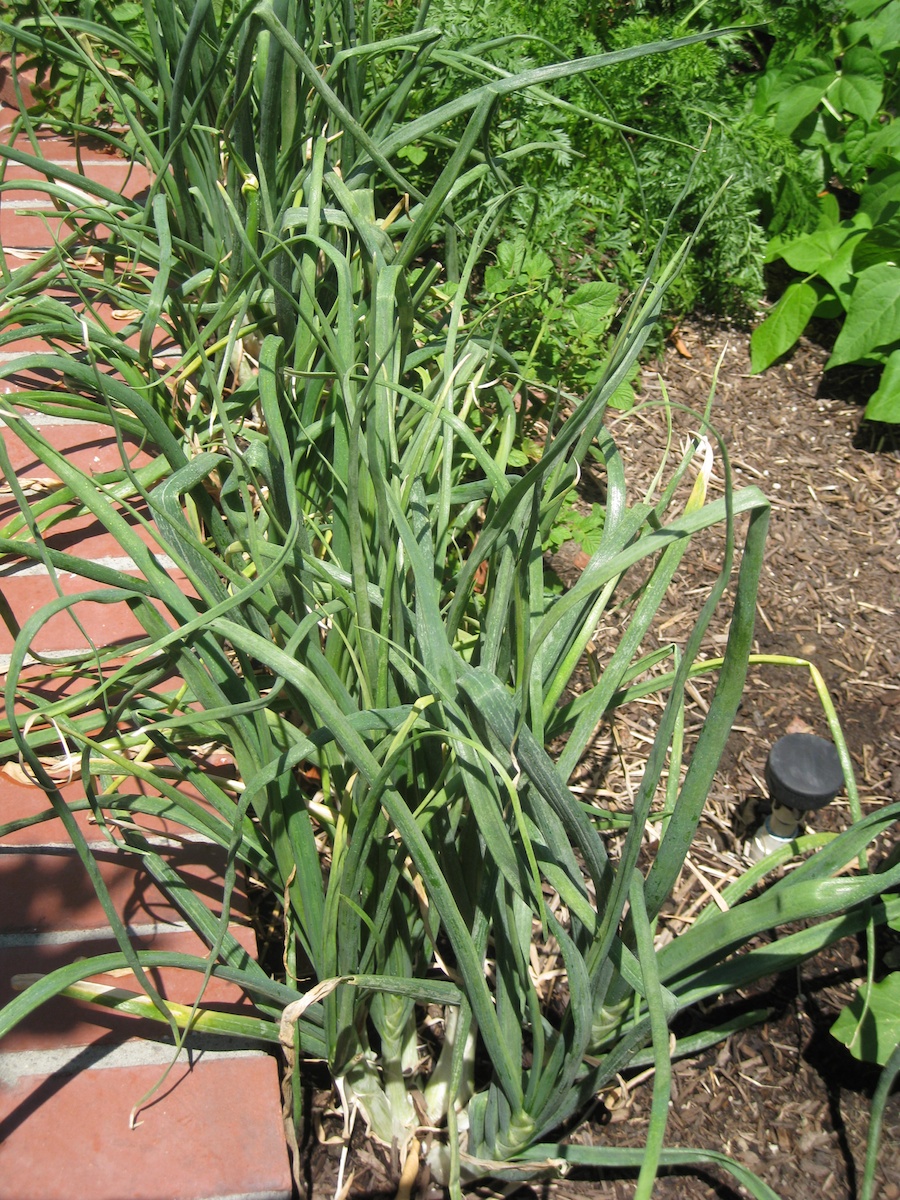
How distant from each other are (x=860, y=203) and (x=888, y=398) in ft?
2.13

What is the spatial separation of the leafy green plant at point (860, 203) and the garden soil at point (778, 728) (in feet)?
0.48

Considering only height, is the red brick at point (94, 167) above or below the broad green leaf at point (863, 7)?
below

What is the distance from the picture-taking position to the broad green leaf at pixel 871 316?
88.3 inches

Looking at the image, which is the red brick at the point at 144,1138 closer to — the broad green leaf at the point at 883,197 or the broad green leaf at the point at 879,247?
the broad green leaf at the point at 879,247

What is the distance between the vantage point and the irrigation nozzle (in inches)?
55.3

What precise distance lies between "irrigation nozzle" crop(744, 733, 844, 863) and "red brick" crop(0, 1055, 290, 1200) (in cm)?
80

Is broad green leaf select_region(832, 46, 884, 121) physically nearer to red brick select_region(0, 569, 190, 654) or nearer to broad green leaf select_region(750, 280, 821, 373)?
broad green leaf select_region(750, 280, 821, 373)

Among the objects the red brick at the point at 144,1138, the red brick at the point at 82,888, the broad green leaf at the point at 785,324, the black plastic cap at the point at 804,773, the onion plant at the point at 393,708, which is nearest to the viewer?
the onion plant at the point at 393,708

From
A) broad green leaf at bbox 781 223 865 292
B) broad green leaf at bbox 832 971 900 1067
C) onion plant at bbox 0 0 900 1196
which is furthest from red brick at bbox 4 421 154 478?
broad green leaf at bbox 781 223 865 292

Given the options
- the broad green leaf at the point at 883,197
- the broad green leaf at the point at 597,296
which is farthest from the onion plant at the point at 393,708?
the broad green leaf at the point at 883,197

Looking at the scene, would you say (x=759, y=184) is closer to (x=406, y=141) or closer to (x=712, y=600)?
(x=406, y=141)

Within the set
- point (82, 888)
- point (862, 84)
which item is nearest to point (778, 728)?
point (82, 888)

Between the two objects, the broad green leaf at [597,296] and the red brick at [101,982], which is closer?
the red brick at [101,982]

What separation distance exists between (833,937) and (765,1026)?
58cm
